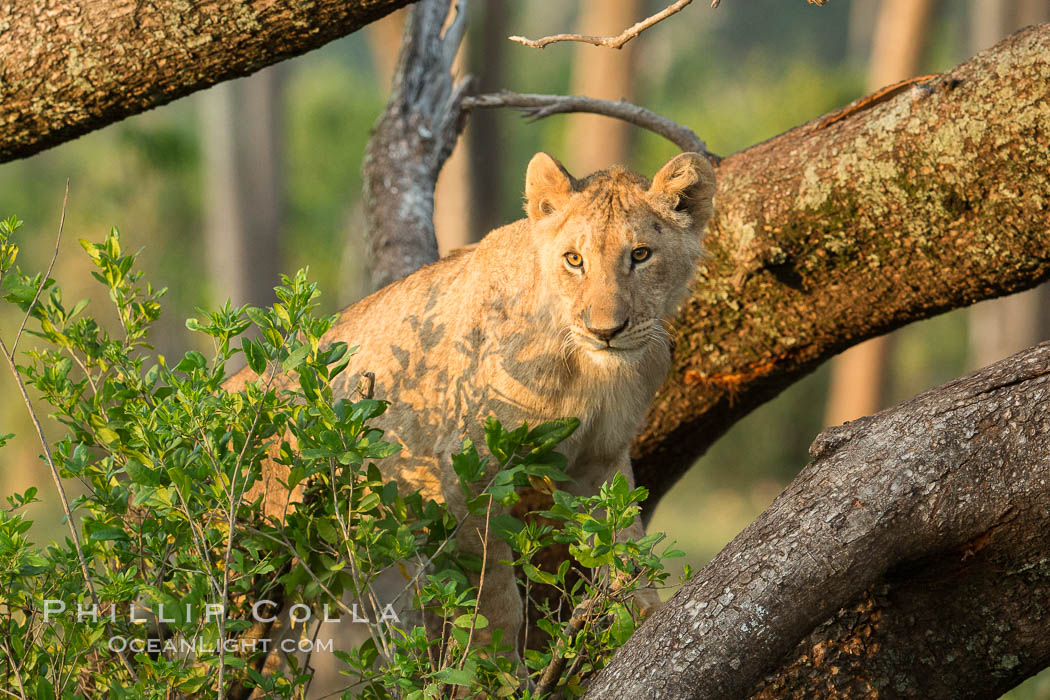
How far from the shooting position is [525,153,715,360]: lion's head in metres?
3.42

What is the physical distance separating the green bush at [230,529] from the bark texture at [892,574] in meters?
0.26

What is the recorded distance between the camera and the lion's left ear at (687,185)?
3.66 metres

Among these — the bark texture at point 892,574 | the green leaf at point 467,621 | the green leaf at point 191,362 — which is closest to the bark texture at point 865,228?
the bark texture at point 892,574

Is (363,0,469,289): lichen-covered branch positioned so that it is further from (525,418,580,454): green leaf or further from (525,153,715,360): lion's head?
(525,418,580,454): green leaf

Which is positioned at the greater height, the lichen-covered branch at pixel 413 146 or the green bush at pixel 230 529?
the lichen-covered branch at pixel 413 146

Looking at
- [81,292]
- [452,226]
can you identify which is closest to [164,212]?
[81,292]

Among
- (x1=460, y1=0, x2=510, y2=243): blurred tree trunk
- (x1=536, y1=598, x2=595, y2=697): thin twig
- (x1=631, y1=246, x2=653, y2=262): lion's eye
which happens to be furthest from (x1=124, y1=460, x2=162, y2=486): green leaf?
(x1=460, y1=0, x2=510, y2=243): blurred tree trunk

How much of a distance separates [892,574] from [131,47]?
2.52 meters

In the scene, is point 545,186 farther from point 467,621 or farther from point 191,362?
point 467,621

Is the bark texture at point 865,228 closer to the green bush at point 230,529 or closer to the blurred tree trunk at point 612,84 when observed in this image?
the green bush at point 230,529

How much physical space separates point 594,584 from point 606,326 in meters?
0.80

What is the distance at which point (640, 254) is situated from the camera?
3564mm

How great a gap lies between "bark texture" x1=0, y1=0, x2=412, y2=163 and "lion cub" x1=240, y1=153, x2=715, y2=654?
0.85 meters

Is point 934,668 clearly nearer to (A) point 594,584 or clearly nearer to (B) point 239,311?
(A) point 594,584
